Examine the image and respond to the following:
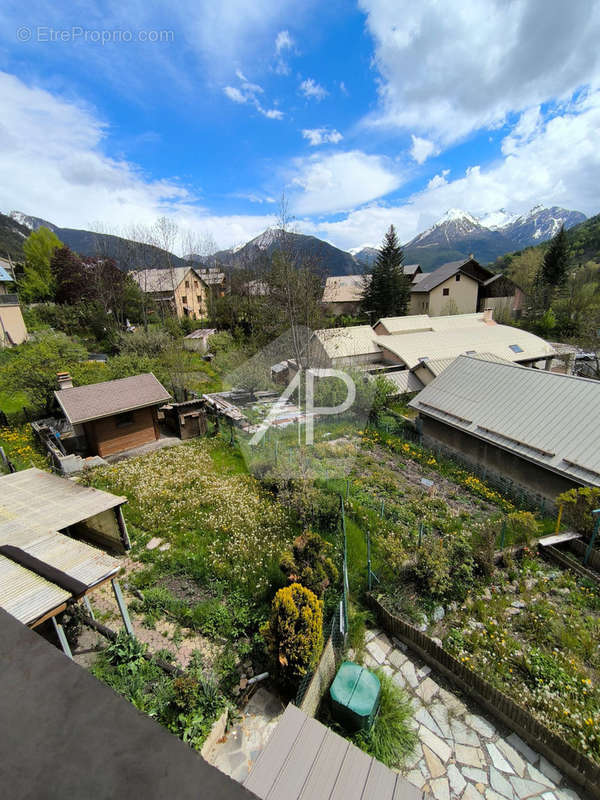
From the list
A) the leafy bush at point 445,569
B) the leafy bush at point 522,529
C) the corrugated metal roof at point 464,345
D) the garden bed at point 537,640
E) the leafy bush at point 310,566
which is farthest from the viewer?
the corrugated metal roof at point 464,345

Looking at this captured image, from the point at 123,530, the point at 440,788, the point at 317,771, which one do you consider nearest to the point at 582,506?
the point at 440,788

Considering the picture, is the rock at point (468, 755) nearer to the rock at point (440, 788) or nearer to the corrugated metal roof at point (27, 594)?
the rock at point (440, 788)

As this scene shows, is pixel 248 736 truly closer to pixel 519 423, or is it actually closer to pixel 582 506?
pixel 582 506

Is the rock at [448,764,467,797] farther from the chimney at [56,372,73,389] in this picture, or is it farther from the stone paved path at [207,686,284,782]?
the chimney at [56,372,73,389]

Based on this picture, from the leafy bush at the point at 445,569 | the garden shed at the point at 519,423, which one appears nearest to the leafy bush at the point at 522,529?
A: the leafy bush at the point at 445,569

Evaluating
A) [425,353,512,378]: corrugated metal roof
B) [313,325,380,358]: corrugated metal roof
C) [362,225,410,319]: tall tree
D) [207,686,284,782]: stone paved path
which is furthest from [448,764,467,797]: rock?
[362,225,410,319]: tall tree

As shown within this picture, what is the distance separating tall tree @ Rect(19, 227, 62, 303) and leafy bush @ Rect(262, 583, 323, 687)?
149ft

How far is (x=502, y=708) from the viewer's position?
212 inches

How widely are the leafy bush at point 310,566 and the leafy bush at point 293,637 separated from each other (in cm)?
87

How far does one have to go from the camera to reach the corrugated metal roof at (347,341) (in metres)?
23.0

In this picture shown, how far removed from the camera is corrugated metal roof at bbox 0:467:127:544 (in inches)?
301

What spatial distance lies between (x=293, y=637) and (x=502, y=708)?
330 cm

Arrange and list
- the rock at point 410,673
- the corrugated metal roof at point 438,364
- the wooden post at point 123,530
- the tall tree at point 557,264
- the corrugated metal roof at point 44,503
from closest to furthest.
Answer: the rock at point 410,673, the corrugated metal roof at point 44,503, the wooden post at point 123,530, the corrugated metal roof at point 438,364, the tall tree at point 557,264

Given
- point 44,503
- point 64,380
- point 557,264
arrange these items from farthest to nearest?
point 557,264 < point 64,380 < point 44,503
